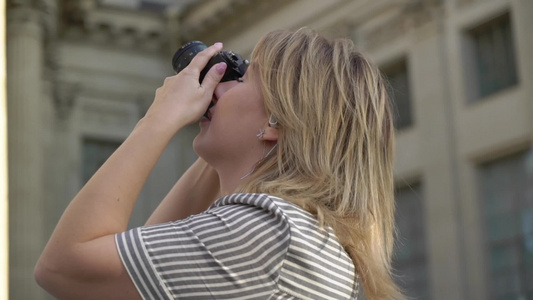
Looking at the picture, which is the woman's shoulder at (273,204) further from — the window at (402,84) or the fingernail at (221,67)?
the window at (402,84)

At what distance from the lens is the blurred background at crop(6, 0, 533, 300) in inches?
730

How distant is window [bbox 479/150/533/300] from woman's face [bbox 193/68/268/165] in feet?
54.2

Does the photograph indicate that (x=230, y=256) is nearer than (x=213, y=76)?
Yes

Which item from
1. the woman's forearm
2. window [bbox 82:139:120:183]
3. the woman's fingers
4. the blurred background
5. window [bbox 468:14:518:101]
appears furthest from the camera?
window [bbox 82:139:120:183]

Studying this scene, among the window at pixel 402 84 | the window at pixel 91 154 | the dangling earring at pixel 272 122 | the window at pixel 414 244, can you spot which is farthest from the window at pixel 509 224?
the dangling earring at pixel 272 122

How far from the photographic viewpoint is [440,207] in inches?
770

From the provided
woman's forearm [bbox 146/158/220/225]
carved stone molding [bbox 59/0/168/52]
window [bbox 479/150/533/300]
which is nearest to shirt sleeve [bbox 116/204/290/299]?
woman's forearm [bbox 146/158/220/225]

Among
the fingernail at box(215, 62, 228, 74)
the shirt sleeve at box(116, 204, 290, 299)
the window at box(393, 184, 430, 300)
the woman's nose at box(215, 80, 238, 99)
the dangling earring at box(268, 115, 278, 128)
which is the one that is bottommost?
the shirt sleeve at box(116, 204, 290, 299)

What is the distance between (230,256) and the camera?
1702 mm

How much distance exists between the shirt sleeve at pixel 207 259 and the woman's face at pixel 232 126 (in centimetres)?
31

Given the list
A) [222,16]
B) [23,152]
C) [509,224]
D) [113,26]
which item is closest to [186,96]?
[509,224]

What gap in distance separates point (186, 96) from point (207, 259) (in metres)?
0.39

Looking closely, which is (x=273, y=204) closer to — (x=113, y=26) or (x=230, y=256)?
(x=230, y=256)

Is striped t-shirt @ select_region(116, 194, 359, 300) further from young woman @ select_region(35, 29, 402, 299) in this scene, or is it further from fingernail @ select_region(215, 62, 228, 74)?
fingernail @ select_region(215, 62, 228, 74)
